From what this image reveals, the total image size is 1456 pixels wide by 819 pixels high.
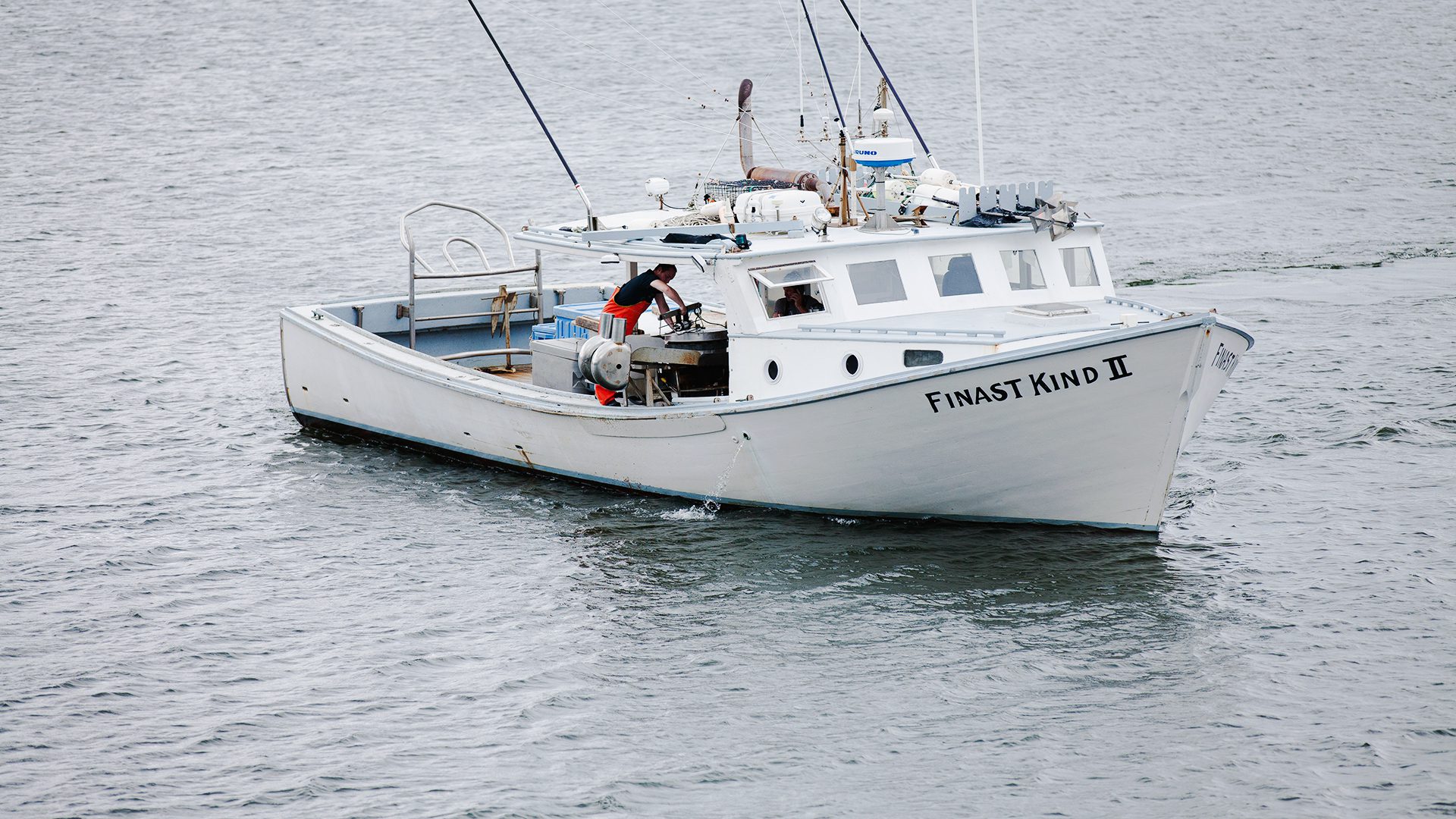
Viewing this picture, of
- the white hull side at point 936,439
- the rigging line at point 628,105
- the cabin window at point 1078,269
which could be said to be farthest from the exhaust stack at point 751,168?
the rigging line at point 628,105

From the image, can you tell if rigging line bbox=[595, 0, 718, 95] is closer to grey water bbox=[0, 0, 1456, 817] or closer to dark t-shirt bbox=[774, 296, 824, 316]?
grey water bbox=[0, 0, 1456, 817]

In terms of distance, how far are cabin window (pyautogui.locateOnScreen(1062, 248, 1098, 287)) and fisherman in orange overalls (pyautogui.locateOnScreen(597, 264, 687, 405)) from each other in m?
4.30

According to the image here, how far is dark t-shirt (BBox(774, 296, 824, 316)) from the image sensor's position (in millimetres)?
16844

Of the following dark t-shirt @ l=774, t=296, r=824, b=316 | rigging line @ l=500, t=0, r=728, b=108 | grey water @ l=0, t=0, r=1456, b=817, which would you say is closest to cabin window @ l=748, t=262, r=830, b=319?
dark t-shirt @ l=774, t=296, r=824, b=316

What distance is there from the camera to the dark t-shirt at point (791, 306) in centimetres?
1684

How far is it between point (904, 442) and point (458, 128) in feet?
127

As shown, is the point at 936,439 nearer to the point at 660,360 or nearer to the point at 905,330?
the point at 905,330

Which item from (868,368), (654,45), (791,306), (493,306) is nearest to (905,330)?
(868,368)

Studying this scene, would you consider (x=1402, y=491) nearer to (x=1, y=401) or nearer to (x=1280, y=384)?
(x=1280, y=384)

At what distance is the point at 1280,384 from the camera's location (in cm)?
2283

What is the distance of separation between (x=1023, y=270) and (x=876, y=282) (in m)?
1.72

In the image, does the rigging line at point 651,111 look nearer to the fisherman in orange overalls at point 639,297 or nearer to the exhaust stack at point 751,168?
the exhaust stack at point 751,168

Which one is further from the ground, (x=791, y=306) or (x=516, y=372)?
(x=791, y=306)

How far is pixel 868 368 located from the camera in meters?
16.1
